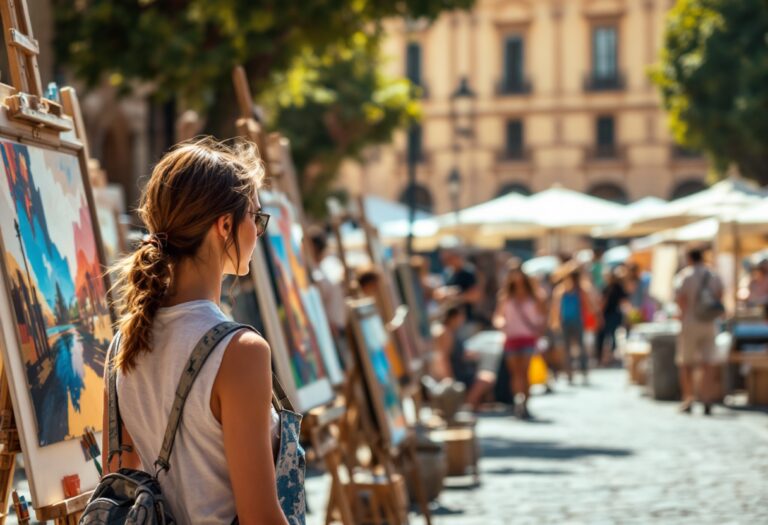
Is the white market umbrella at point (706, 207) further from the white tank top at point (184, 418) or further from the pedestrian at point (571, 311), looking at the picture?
the white tank top at point (184, 418)

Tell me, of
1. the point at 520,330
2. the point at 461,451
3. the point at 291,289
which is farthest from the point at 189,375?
the point at 520,330

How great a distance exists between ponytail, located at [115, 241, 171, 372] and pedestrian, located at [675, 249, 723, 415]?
45.2ft

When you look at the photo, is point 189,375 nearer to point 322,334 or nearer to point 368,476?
point 322,334

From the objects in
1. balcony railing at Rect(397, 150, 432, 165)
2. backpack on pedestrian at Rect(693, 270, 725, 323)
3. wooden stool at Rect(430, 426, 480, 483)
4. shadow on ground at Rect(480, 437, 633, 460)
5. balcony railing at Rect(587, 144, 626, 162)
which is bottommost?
balcony railing at Rect(587, 144, 626, 162)

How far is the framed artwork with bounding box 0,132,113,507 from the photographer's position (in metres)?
4.32

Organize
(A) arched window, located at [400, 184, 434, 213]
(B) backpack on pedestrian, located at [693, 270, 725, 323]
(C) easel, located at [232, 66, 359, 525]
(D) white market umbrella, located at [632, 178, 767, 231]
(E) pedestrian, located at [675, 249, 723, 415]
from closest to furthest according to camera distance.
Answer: (C) easel, located at [232, 66, 359, 525] → (B) backpack on pedestrian, located at [693, 270, 725, 323] → (E) pedestrian, located at [675, 249, 723, 415] → (D) white market umbrella, located at [632, 178, 767, 231] → (A) arched window, located at [400, 184, 434, 213]

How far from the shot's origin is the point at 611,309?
26.7 metres

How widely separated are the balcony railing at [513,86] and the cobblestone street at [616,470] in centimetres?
4758

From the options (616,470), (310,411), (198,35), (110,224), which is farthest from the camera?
(198,35)

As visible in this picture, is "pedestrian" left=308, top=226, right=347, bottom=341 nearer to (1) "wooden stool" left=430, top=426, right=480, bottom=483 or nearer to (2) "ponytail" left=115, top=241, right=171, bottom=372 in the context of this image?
(1) "wooden stool" left=430, top=426, right=480, bottom=483

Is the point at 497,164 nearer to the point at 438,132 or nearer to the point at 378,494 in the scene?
the point at 438,132

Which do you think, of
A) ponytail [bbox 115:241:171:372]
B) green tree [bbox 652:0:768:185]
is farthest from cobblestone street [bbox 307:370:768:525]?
green tree [bbox 652:0:768:185]

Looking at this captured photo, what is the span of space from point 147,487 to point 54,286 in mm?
1619

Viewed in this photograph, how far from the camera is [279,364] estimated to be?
275 inches
